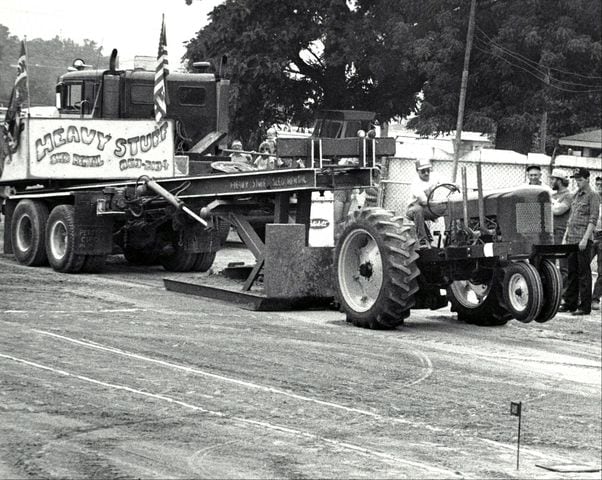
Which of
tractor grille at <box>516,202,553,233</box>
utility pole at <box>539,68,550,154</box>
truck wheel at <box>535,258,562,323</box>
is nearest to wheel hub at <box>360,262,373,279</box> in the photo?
tractor grille at <box>516,202,553,233</box>

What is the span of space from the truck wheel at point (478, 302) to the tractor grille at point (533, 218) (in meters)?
0.64

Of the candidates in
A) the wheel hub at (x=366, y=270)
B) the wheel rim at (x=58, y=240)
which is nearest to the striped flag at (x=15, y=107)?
the wheel rim at (x=58, y=240)

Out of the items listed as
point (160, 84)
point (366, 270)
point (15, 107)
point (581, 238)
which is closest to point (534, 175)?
point (366, 270)

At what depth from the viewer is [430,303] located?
1120cm

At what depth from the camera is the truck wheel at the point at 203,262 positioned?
48.6 ft

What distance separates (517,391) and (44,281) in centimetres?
607

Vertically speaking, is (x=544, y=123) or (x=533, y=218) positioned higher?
(x=544, y=123)

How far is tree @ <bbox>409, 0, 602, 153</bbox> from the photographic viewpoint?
7.27 m

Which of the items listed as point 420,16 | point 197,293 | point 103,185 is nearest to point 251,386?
point 420,16

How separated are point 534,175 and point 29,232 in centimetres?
646

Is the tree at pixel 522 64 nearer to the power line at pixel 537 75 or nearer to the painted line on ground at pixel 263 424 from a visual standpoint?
the power line at pixel 537 75

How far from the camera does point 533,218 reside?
34.1 ft

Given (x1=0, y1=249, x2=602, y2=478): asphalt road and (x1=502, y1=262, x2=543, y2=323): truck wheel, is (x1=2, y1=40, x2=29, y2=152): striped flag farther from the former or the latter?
(x1=502, y1=262, x2=543, y2=323): truck wheel

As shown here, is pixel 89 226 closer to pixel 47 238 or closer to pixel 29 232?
pixel 47 238
